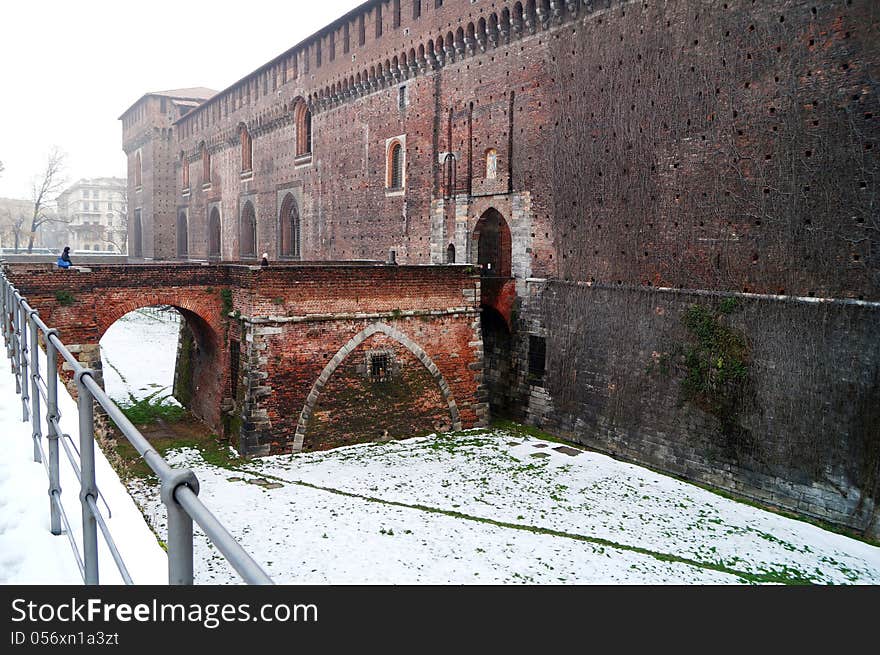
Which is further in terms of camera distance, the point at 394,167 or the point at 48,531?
the point at 394,167

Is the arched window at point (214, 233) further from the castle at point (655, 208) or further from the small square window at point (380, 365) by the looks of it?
the small square window at point (380, 365)

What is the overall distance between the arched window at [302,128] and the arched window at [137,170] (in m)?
19.0

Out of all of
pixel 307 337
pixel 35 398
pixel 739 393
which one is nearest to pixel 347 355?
pixel 307 337

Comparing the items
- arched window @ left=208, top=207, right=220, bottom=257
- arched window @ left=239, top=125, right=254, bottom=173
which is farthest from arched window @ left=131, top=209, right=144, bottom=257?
arched window @ left=239, top=125, right=254, bottom=173

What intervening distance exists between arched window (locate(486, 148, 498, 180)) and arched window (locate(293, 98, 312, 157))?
9.57 metres

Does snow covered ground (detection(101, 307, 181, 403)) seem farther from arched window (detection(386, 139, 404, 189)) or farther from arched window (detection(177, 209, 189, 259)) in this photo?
arched window (detection(177, 209, 189, 259))

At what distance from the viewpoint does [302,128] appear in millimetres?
24844

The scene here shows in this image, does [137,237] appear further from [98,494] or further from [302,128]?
[98,494]

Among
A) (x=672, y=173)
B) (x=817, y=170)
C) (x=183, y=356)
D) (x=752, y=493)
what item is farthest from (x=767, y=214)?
(x=183, y=356)

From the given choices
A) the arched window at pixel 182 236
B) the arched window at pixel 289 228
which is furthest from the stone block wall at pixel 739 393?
the arched window at pixel 182 236

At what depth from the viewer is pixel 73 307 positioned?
42.1 ft

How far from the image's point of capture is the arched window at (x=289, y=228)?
85.7 feet

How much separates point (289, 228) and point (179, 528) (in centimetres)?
2622
